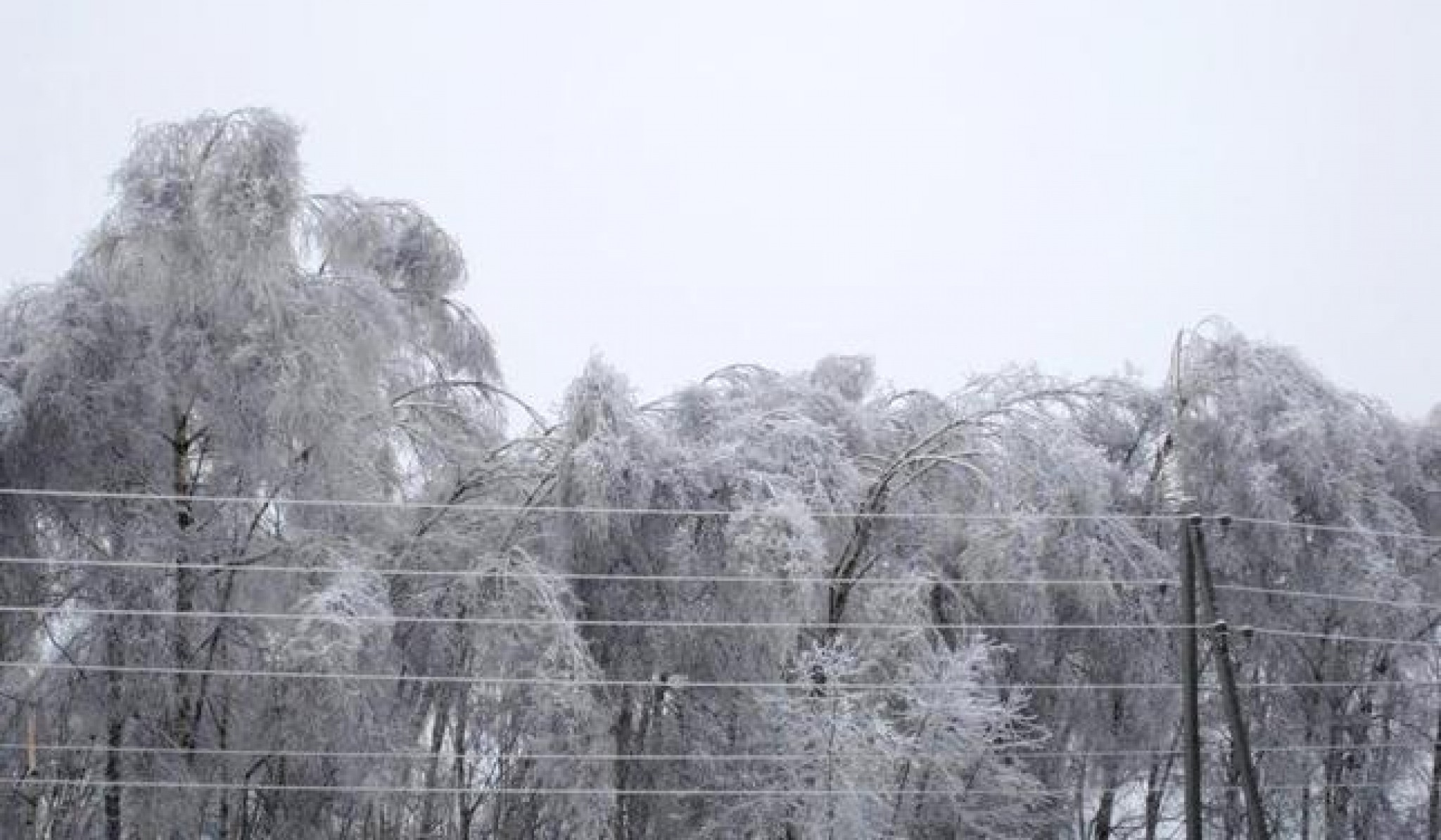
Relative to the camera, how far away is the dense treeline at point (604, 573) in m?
18.5

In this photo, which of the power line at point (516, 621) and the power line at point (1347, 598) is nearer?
the power line at point (516, 621)

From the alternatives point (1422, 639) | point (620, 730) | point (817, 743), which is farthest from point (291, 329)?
point (1422, 639)

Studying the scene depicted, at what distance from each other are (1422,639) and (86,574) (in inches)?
736

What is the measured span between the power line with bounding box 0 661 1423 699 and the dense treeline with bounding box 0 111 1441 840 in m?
0.12

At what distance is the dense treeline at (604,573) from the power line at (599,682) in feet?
0.38

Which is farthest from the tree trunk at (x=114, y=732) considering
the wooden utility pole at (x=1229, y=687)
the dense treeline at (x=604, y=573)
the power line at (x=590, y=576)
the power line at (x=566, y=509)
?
the wooden utility pole at (x=1229, y=687)

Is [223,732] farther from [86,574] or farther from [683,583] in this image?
[683,583]

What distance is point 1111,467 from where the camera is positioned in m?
23.1

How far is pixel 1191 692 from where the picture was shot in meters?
15.1

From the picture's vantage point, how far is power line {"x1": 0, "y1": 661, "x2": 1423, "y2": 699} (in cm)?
1806

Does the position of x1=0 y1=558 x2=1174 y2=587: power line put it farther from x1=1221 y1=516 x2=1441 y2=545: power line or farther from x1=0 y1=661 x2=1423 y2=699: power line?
x1=1221 y1=516 x2=1441 y2=545: power line

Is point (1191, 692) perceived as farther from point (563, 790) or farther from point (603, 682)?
point (563, 790)

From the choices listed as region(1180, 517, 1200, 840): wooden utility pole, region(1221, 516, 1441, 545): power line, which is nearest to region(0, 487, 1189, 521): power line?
region(1221, 516, 1441, 545): power line

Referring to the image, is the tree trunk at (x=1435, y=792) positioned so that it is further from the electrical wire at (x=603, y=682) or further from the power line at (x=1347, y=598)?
the power line at (x=1347, y=598)
